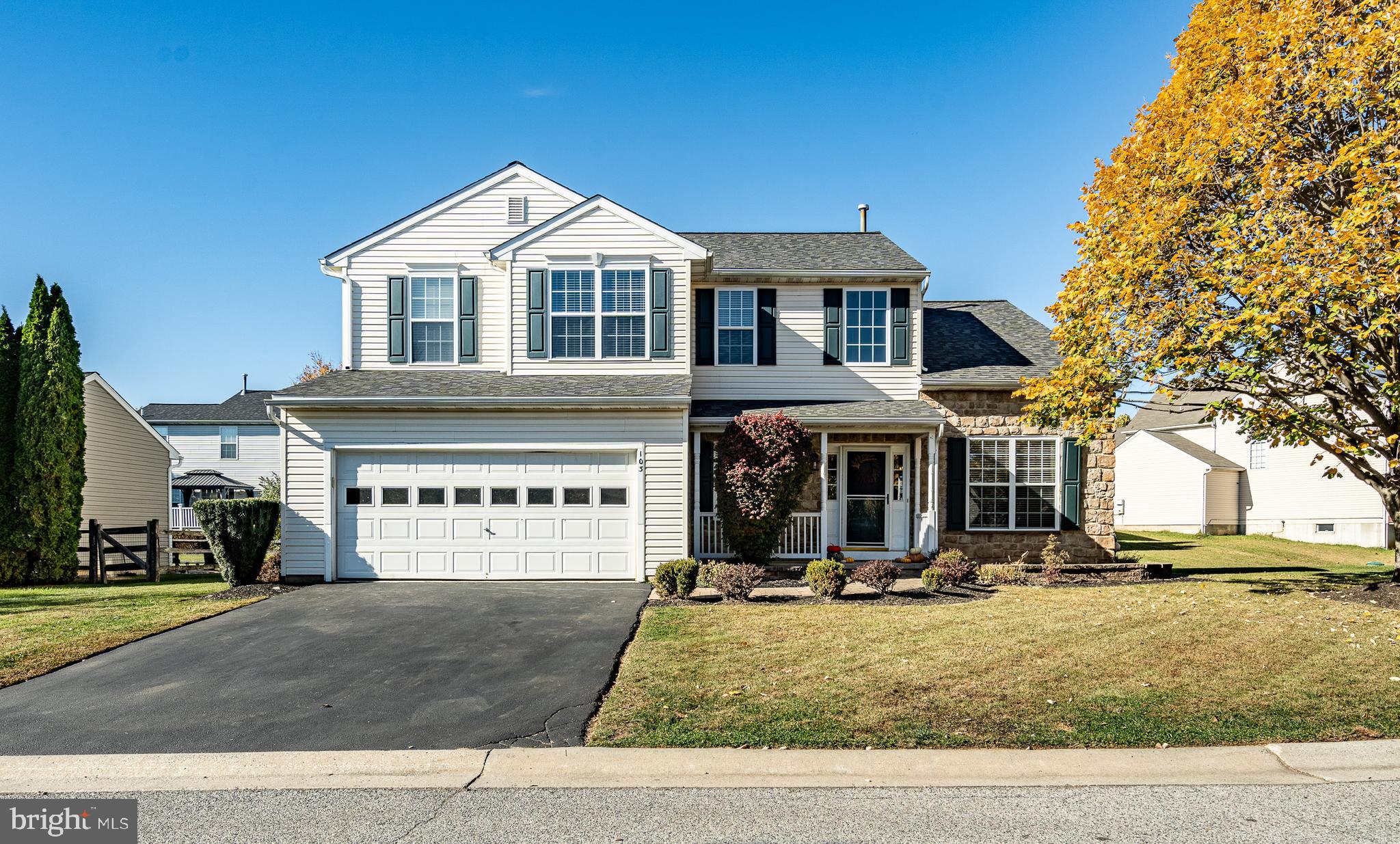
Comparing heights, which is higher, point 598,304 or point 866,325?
point 598,304

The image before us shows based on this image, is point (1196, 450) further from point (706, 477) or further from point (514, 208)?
point (514, 208)

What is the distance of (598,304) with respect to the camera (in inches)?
559

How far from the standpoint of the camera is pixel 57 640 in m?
8.96

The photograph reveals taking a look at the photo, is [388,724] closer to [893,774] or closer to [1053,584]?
[893,774]

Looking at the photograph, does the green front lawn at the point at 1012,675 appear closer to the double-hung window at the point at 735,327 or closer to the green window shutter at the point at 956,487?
the green window shutter at the point at 956,487

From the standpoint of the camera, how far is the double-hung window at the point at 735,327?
1515 centimetres

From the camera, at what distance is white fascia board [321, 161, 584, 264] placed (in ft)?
48.6

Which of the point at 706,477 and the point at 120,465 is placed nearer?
the point at 706,477

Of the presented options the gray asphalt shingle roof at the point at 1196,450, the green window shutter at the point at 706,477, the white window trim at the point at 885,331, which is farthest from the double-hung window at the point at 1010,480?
the gray asphalt shingle roof at the point at 1196,450

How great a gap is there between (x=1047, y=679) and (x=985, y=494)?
782 cm

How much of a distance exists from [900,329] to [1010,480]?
3658mm

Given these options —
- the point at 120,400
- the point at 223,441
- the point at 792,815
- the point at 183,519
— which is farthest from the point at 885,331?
the point at 223,441

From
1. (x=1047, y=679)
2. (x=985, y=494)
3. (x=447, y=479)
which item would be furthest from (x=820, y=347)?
(x=1047, y=679)

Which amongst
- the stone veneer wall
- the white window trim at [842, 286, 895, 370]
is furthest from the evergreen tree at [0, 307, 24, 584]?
the stone veneer wall
